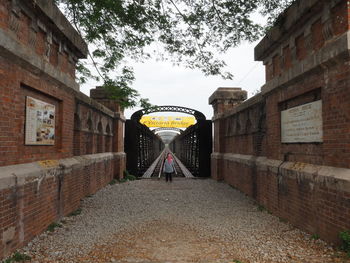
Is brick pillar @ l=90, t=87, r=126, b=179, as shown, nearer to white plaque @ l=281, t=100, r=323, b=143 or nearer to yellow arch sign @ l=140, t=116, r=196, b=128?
white plaque @ l=281, t=100, r=323, b=143

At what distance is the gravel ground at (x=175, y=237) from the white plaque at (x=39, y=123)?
176 cm

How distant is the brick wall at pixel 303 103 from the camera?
4.30 meters

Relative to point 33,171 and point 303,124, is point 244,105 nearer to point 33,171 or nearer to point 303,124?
point 303,124

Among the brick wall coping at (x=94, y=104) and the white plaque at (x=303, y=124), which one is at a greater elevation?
the brick wall coping at (x=94, y=104)

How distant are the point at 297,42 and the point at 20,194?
5859 millimetres

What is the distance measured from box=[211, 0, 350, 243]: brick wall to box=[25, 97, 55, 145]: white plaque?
198 inches

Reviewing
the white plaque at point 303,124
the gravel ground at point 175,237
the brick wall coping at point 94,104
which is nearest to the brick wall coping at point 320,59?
the white plaque at point 303,124

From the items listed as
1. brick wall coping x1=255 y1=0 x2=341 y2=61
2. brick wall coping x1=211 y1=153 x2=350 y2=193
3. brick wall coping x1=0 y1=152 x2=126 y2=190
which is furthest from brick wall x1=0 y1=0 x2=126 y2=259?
brick wall coping x1=211 y1=153 x2=350 y2=193

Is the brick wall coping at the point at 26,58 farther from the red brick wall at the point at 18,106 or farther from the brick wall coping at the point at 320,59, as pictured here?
the brick wall coping at the point at 320,59

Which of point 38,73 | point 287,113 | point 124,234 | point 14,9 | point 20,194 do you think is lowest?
point 124,234

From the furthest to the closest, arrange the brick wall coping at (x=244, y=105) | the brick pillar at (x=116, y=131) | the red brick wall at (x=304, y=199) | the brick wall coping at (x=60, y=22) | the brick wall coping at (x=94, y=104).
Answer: the brick pillar at (x=116, y=131)
the brick wall coping at (x=244, y=105)
the brick wall coping at (x=94, y=104)
the brick wall coping at (x=60, y=22)
the red brick wall at (x=304, y=199)

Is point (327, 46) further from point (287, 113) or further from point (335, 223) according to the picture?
point (335, 223)

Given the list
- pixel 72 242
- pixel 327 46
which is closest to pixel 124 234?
pixel 72 242

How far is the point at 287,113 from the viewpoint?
20.6 ft
